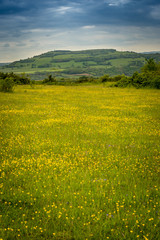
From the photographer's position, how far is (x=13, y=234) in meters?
4.73

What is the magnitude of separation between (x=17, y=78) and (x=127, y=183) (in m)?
65.9

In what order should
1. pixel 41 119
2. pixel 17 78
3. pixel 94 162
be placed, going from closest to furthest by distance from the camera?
pixel 94 162 < pixel 41 119 < pixel 17 78

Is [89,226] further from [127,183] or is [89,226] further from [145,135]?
[145,135]

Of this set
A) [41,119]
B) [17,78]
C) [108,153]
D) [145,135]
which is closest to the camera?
[108,153]

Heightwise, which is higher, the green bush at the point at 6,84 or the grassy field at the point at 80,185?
the green bush at the point at 6,84

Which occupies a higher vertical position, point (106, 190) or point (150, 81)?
point (150, 81)

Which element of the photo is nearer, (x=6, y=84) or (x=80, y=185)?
(x=80, y=185)

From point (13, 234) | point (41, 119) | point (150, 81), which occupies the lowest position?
point (13, 234)

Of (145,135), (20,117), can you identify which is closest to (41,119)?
(20,117)

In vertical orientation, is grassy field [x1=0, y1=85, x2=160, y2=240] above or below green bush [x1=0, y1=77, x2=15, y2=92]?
below

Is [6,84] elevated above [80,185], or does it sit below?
above

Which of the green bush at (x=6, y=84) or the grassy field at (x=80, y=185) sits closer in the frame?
the grassy field at (x=80, y=185)

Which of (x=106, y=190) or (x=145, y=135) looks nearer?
(x=106, y=190)

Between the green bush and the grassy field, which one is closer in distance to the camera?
the grassy field
